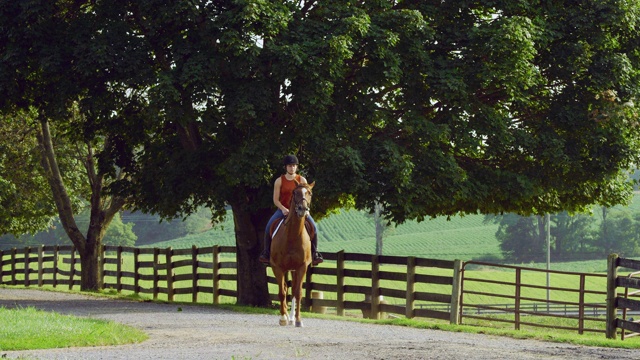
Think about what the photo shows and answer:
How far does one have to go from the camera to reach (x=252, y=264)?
24.9 meters

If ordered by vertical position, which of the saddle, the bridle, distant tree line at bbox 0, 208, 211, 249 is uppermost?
the bridle

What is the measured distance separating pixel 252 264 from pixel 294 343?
10.9m

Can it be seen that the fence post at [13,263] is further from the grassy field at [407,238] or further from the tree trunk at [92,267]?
the grassy field at [407,238]

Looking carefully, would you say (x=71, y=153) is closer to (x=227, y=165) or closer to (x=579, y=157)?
(x=227, y=165)

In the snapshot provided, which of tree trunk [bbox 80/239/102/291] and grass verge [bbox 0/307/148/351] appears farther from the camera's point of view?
tree trunk [bbox 80/239/102/291]

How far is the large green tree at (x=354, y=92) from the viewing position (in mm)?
20812

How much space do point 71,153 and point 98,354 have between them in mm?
24499

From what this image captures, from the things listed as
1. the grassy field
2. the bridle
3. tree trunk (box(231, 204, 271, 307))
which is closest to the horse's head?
the bridle

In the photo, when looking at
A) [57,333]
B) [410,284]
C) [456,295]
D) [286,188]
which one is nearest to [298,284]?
[286,188]

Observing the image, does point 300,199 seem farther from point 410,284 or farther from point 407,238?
point 407,238

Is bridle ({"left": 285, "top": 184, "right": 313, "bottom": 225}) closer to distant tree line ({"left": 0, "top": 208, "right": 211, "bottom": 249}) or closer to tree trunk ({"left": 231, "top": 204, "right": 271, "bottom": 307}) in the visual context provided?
tree trunk ({"left": 231, "top": 204, "right": 271, "bottom": 307})

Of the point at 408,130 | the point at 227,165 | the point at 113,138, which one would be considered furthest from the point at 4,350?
the point at 113,138

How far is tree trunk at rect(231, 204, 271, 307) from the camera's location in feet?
81.2

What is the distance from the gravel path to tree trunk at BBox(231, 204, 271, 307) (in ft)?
14.0
